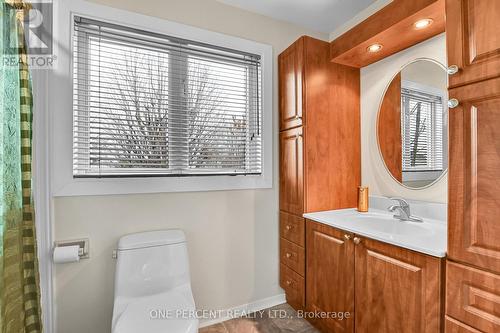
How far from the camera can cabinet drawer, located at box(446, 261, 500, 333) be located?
868 millimetres

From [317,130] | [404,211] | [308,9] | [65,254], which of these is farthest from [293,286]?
[308,9]

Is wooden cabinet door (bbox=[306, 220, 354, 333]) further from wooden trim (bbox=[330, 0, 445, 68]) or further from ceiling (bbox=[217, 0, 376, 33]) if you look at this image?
ceiling (bbox=[217, 0, 376, 33])

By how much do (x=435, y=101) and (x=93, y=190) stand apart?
2342mm

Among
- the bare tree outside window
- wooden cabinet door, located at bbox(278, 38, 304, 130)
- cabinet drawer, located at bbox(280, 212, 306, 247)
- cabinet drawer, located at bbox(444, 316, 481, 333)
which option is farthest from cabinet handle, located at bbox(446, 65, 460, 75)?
the bare tree outside window

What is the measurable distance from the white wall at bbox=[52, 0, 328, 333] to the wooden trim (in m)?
0.60

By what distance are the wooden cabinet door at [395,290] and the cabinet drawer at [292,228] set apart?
51 centimetres

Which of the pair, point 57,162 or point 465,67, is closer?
point 465,67

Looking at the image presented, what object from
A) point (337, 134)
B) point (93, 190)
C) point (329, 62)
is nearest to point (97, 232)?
point (93, 190)

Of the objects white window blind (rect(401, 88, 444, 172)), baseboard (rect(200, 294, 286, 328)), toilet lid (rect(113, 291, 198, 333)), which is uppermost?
white window blind (rect(401, 88, 444, 172))

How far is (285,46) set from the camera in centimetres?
215

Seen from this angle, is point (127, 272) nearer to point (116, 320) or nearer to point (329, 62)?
point (116, 320)

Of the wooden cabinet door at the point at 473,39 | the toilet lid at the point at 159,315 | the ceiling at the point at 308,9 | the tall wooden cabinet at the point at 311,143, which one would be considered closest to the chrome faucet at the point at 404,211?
the tall wooden cabinet at the point at 311,143

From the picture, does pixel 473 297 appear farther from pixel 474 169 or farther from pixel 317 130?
pixel 317 130

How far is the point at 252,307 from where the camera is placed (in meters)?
1.99
